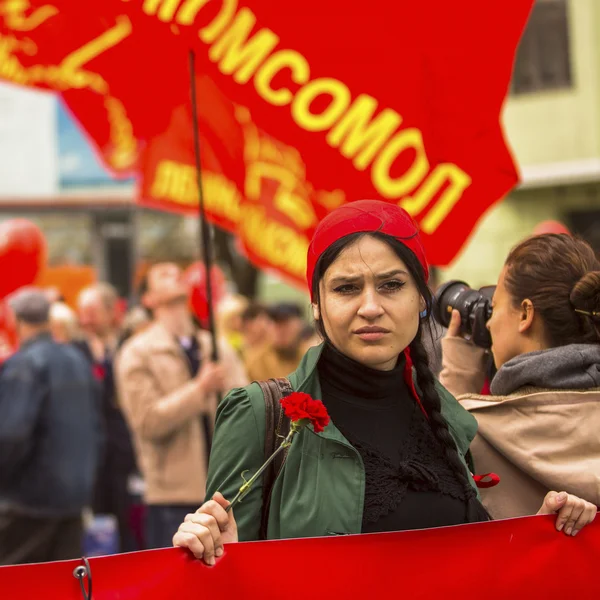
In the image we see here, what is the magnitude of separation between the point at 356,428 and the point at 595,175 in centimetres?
1535

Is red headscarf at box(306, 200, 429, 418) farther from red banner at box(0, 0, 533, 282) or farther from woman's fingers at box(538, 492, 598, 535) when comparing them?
red banner at box(0, 0, 533, 282)

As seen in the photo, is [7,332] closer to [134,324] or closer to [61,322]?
[61,322]

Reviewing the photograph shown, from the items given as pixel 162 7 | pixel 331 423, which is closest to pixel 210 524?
pixel 331 423

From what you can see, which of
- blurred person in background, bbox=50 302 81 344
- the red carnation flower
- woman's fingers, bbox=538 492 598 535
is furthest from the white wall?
the red carnation flower

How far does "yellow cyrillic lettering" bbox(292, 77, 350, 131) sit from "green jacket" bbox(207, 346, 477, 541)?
6.83ft

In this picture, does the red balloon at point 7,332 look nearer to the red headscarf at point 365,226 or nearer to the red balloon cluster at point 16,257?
the red balloon cluster at point 16,257

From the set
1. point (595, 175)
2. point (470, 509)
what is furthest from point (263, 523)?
point (595, 175)

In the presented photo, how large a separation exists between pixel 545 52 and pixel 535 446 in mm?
15523

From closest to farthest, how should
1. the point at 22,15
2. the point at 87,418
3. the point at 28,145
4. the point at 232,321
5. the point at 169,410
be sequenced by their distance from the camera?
the point at 22,15 → the point at 169,410 → the point at 87,418 → the point at 232,321 → the point at 28,145

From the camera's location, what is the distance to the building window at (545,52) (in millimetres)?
17328

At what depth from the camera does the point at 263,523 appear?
2.53 m

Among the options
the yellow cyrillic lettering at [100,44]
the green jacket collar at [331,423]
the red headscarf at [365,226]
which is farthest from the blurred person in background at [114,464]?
the red headscarf at [365,226]

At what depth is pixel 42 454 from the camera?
21.6ft

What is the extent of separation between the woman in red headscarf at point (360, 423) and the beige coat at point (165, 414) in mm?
3244
